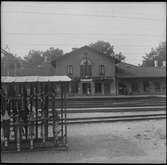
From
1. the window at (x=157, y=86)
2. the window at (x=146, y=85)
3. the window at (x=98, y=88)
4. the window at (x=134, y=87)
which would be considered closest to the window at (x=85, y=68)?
the window at (x=98, y=88)

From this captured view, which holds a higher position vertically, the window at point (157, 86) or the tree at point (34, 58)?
the tree at point (34, 58)

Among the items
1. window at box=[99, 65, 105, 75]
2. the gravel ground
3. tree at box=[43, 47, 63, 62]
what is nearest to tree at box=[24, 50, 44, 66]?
tree at box=[43, 47, 63, 62]

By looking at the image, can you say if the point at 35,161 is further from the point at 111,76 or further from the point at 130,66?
the point at 130,66

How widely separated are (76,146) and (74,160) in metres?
1.55

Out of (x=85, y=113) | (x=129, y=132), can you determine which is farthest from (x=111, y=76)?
(x=129, y=132)

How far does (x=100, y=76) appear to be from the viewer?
132 feet

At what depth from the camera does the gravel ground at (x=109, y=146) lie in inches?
283

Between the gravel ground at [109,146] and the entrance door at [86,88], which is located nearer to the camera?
the gravel ground at [109,146]

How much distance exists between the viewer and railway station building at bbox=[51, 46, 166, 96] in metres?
39.7

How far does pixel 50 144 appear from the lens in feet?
27.3

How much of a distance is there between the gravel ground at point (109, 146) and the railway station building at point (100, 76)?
86.6 feet

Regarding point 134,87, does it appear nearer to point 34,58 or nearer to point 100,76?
point 100,76

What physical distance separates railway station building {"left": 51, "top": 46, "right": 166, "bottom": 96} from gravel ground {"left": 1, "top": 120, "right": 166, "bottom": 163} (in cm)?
2641

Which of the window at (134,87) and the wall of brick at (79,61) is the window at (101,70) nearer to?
the wall of brick at (79,61)
